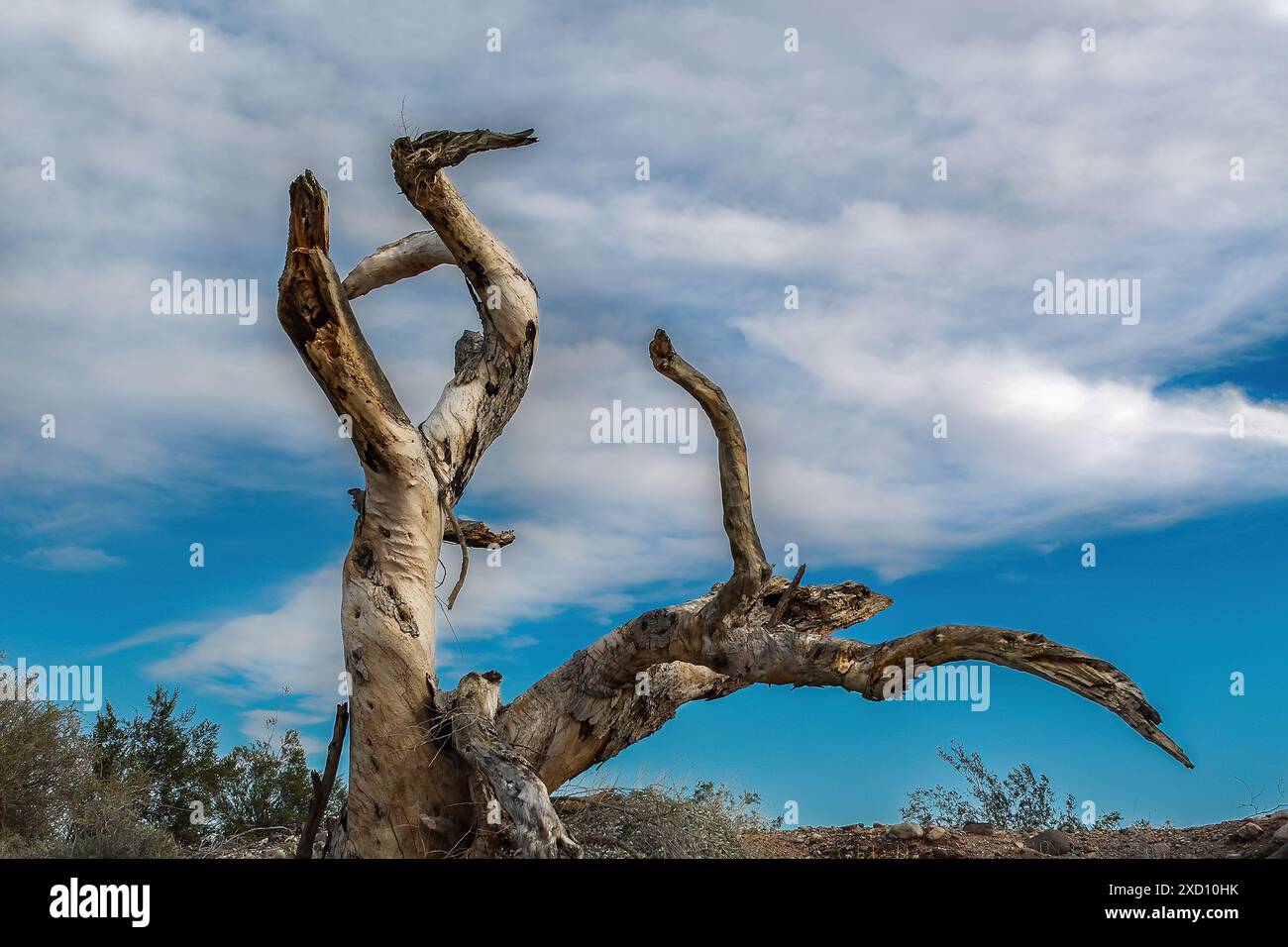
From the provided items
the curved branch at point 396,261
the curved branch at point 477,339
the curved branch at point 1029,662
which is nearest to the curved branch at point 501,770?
the curved branch at point 477,339

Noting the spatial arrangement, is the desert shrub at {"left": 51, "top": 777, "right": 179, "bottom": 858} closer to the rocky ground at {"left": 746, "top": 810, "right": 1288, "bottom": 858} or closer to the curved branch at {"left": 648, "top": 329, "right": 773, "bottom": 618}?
the rocky ground at {"left": 746, "top": 810, "right": 1288, "bottom": 858}

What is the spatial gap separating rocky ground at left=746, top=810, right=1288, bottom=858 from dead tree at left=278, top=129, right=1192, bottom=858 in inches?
64.5

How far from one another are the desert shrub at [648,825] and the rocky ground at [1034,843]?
44 centimetres

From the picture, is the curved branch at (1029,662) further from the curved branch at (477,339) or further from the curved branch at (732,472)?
the curved branch at (477,339)

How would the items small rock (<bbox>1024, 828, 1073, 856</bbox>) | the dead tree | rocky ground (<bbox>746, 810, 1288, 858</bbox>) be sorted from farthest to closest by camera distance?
small rock (<bbox>1024, 828, 1073, 856</bbox>), rocky ground (<bbox>746, 810, 1288, 858</bbox>), the dead tree

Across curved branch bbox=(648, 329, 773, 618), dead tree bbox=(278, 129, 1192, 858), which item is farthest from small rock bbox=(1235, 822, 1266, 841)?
curved branch bbox=(648, 329, 773, 618)

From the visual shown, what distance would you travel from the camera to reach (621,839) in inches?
338

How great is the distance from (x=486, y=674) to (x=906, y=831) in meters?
3.90

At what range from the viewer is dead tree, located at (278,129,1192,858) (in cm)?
744

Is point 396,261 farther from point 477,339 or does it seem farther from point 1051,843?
point 1051,843
